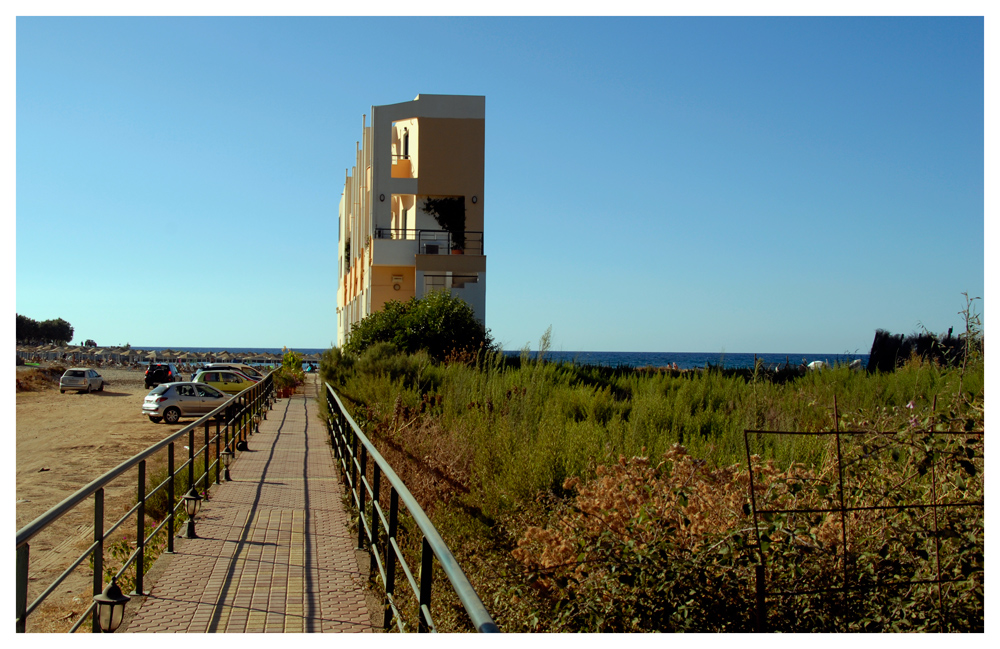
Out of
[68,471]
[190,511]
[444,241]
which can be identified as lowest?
[68,471]

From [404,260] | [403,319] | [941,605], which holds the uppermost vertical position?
[404,260]

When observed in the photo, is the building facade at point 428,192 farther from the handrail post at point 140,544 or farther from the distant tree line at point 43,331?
the distant tree line at point 43,331

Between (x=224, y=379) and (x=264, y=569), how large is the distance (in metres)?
25.8

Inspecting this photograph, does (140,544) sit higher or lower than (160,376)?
higher

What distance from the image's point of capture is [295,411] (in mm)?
22156

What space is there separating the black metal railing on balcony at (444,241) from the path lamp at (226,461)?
17.5m

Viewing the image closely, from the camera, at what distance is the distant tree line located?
5017 inches

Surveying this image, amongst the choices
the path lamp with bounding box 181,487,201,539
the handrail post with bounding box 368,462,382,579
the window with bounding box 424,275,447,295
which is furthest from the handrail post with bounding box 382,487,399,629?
the window with bounding box 424,275,447,295

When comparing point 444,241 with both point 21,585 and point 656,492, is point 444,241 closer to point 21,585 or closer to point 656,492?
point 656,492

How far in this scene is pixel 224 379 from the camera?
29.1m

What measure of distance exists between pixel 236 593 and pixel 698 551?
303 cm

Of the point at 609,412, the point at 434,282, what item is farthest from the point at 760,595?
the point at 434,282
